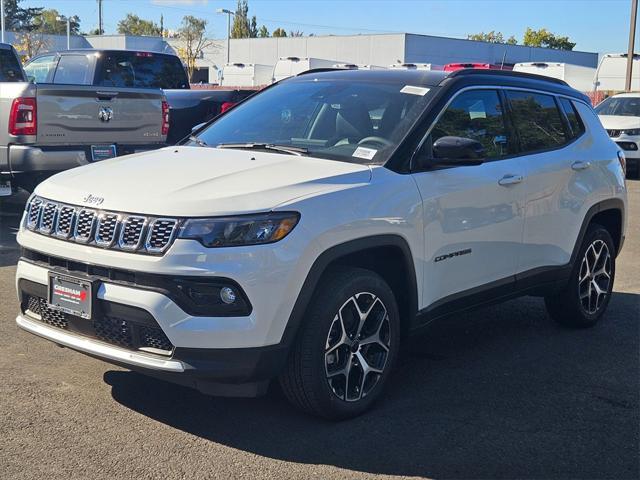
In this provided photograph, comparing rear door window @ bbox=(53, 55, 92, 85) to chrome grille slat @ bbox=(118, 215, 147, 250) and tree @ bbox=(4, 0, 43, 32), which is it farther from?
tree @ bbox=(4, 0, 43, 32)

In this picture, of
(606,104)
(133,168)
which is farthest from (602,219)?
(606,104)

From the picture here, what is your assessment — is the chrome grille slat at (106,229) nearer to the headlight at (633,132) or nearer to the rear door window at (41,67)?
the rear door window at (41,67)

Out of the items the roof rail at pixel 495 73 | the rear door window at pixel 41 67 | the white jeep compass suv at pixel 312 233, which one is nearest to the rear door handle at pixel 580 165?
the white jeep compass suv at pixel 312 233

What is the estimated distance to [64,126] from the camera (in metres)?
9.05

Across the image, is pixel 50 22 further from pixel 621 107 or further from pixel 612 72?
pixel 621 107

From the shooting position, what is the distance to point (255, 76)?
36.9 m

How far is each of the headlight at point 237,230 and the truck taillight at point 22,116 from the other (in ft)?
19.0

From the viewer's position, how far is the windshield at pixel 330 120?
4656 mm

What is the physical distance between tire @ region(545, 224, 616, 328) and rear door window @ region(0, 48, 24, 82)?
776cm

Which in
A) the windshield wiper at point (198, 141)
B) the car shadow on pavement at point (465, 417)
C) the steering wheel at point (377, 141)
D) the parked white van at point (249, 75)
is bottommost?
the car shadow on pavement at point (465, 417)

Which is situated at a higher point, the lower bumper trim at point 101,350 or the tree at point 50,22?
the tree at point 50,22

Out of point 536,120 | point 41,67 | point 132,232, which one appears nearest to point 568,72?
point 41,67

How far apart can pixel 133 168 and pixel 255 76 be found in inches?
1313

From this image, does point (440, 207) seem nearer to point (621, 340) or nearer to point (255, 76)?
point (621, 340)
